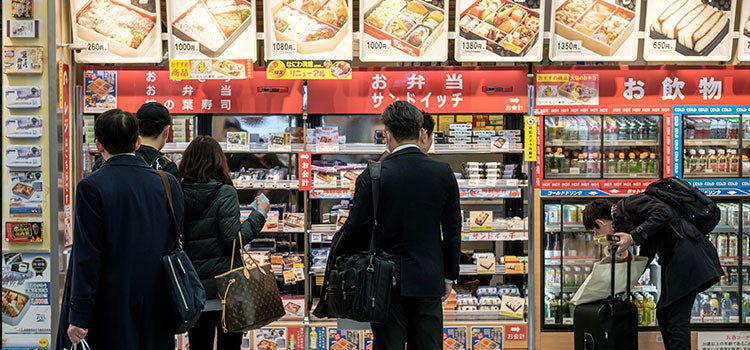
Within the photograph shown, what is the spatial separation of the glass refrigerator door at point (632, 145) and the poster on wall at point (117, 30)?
4.08m

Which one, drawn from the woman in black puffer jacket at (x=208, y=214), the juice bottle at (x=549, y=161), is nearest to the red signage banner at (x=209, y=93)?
the woman in black puffer jacket at (x=208, y=214)

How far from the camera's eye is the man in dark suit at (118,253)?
3156mm

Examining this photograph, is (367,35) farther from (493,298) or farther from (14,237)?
(14,237)

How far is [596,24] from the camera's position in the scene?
605 cm

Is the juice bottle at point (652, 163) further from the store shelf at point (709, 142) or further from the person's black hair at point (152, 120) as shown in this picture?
the person's black hair at point (152, 120)

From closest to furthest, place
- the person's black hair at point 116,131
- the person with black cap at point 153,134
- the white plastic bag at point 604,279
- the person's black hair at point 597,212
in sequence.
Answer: the person's black hair at point 116,131 → the person with black cap at point 153,134 → the white plastic bag at point 604,279 → the person's black hair at point 597,212

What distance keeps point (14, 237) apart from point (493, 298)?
3981 millimetres

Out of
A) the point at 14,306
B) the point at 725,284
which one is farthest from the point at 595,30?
the point at 14,306

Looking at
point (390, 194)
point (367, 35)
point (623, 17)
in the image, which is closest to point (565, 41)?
point (623, 17)

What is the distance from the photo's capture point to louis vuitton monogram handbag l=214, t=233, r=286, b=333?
161 inches

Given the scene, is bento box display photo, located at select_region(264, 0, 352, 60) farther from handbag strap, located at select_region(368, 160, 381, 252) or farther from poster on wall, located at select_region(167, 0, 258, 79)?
handbag strap, located at select_region(368, 160, 381, 252)

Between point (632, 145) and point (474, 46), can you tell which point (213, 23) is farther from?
point (632, 145)

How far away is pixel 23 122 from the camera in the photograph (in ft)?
17.6

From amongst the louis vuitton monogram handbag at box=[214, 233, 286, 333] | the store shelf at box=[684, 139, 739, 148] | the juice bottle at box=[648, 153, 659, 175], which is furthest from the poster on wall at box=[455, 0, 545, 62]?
the louis vuitton monogram handbag at box=[214, 233, 286, 333]
